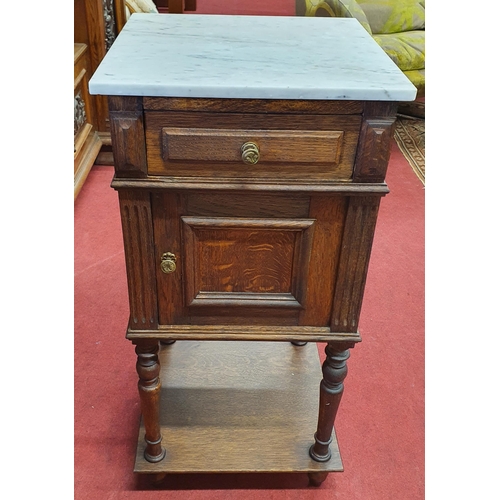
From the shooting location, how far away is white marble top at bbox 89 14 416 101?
76 centimetres

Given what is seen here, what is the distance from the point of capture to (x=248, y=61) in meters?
0.86

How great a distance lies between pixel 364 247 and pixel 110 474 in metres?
0.80

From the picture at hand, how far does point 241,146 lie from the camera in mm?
814

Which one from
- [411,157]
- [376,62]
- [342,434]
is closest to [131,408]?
[342,434]

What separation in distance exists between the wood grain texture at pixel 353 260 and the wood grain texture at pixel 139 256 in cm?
33

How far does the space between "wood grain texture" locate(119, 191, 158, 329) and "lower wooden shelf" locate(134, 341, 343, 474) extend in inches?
14.9

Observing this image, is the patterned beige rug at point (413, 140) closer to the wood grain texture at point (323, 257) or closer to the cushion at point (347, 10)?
the cushion at point (347, 10)

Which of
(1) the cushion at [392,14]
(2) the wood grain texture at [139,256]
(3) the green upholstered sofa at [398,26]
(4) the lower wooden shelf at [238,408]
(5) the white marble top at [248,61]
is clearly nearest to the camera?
(5) the white marble top at [248,61]

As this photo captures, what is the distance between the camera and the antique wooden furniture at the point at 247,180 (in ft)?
2.59

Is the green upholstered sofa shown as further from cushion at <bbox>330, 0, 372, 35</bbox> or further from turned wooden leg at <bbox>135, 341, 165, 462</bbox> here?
turned wooden leg at <bbox>135, 341, 165, 462</bbox>

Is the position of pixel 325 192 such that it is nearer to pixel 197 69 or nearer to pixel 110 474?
pixel 197 69

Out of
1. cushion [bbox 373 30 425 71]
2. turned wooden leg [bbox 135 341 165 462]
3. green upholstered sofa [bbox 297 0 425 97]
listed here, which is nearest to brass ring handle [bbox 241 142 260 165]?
turned wooden leg [bbox 135 341 165 462]

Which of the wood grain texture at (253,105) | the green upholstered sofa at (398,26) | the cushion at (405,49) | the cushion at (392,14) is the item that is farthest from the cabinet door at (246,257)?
the cushion at (392,14)

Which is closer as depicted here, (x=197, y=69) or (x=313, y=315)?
(x=197, y=69)
